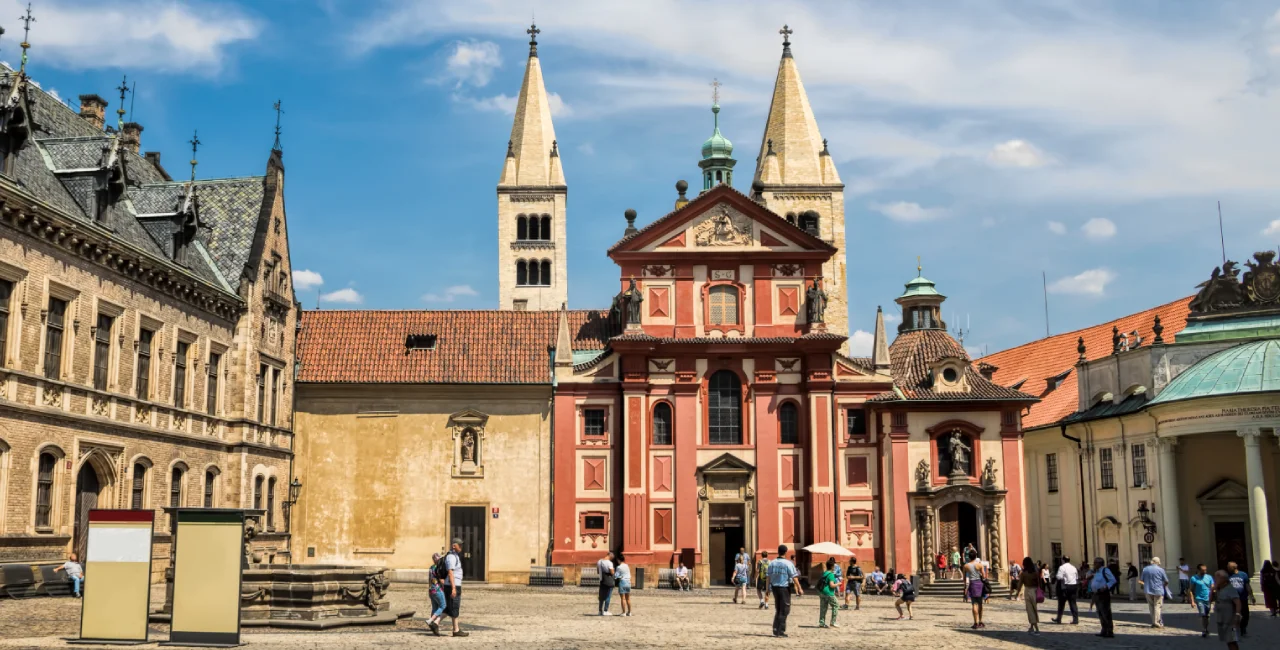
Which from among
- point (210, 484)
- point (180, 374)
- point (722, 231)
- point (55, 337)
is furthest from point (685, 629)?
point (722, 231)

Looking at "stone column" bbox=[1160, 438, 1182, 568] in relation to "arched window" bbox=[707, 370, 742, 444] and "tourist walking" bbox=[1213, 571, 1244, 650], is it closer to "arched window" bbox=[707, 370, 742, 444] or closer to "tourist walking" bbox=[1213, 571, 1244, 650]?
"arched window" bbox=[707, 370, 742, 444]

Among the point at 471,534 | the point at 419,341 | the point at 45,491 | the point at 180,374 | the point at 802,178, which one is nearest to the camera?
the point at 45,491

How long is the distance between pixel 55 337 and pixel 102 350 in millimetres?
2177

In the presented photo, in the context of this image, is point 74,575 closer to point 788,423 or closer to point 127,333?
point 127,333

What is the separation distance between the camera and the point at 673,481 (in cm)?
4566

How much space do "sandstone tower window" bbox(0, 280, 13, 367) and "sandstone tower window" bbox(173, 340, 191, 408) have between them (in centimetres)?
816

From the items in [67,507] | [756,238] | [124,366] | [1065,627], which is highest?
[756,238]

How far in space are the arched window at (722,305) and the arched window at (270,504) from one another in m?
17.3

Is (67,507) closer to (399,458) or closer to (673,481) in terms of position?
(399,458)

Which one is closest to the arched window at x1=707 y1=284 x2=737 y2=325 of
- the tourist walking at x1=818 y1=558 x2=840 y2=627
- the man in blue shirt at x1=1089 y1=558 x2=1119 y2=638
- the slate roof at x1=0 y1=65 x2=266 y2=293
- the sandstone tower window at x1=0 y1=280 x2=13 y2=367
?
the slate roof at x1=0 y1=65 x2=266 y2=293

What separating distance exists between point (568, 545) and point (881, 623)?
61.1 ft

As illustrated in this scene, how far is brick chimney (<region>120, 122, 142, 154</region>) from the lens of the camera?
42.6 meters

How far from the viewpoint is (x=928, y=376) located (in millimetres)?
46406

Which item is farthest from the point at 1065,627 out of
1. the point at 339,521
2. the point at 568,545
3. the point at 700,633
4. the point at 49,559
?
the point at 339,521
